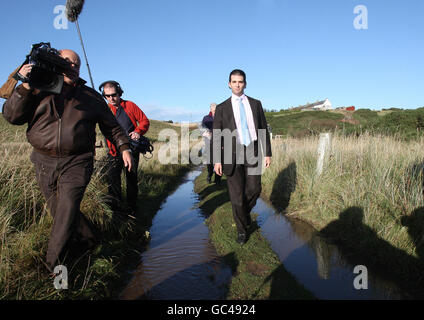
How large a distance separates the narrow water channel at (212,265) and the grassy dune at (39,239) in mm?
260

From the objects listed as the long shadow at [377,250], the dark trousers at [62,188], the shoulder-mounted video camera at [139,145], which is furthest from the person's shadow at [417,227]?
the shoulder-mounted video camera at [139,145]

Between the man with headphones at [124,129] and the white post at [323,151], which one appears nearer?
the man with headphones at [124,129]

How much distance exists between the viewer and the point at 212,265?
11.2 ft

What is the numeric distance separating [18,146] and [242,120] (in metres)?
3.76

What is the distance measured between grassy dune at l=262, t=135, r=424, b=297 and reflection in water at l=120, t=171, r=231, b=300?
1948 millimetres

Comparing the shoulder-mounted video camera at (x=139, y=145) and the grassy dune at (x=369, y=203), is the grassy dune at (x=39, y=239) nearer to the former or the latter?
the shoulder-mounted video camera at (x=139, y=145)

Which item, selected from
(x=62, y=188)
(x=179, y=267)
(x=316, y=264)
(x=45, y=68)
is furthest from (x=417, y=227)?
(x=45, y=68)

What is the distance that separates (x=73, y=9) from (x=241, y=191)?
487 centimetres

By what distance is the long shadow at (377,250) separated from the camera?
115 inches

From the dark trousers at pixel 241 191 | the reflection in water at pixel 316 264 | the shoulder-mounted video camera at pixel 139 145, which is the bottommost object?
the reflection in water at pixel 316 264

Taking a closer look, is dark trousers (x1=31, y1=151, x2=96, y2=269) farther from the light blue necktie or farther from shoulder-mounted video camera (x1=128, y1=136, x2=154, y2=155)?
the light blue necktie

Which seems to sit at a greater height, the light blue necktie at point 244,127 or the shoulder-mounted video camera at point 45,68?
the shoulder-mounted video camera at point 45,68

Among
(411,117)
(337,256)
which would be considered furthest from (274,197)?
(411,117)

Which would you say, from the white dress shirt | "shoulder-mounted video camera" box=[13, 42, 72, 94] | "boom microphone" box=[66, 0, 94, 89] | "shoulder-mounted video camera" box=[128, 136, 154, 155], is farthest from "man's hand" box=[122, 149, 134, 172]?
"boom microphone" box=[66, 0, 94, 89]
